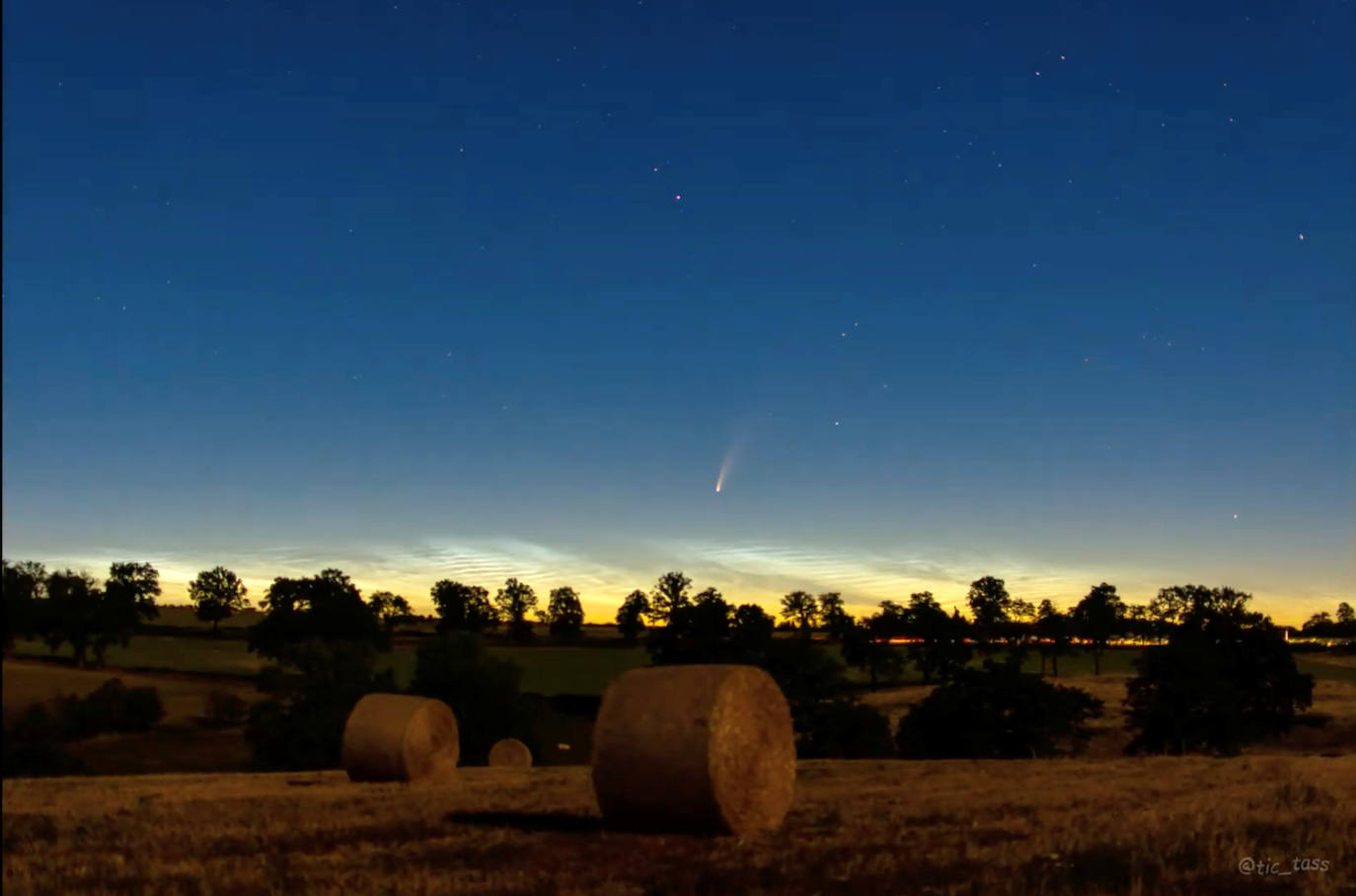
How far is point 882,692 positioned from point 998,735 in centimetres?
3370

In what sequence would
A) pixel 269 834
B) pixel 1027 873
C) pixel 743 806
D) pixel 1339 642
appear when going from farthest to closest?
1. pixel 1339 642
2. pixel 743 806
3. pixel 269 834
4. pixel 1027 873

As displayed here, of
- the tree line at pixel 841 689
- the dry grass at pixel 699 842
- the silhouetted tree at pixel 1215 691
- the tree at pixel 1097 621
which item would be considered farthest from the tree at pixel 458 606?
the dry grass at pixel 699 842

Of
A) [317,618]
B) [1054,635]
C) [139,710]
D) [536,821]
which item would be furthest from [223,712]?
[1054,635]

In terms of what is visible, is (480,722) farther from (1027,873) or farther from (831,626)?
(831,626)

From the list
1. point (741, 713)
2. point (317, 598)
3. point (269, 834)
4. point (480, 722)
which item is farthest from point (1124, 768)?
point (317, 598)

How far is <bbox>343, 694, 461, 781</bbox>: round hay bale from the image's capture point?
26.6 metres

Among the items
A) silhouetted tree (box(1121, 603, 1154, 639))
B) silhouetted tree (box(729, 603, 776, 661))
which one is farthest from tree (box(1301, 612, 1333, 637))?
silhouetted tree (box(729, 603, 776, 661))

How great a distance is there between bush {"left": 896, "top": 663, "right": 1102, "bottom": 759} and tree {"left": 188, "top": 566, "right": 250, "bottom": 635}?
85.4 m

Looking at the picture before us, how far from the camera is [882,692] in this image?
82.1 metres

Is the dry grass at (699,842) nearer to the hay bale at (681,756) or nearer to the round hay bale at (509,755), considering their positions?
the hay bale at (681,756)

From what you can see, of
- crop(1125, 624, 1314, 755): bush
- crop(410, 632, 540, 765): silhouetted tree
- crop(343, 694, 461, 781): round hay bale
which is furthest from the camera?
crop(1125, 624, 1314, 755): bush

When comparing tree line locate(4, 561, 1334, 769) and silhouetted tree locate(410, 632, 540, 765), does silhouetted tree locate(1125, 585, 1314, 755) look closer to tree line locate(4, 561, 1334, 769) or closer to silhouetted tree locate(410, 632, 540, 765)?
tree line locate(4, 561, 1334, 769)

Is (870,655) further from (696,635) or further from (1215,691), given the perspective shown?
(1215,691)

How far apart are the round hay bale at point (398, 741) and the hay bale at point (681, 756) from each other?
11.9 m
